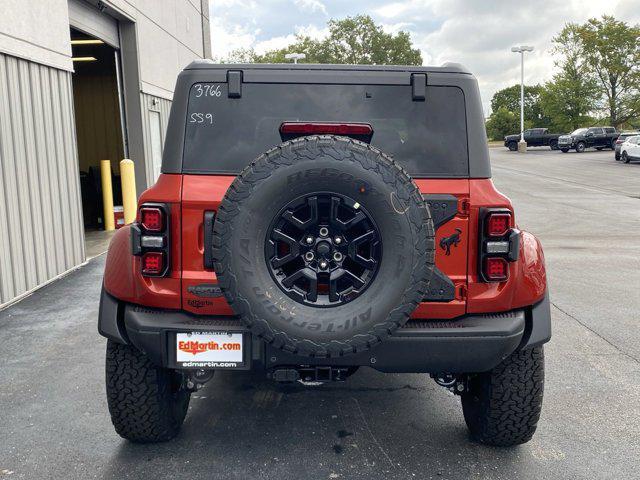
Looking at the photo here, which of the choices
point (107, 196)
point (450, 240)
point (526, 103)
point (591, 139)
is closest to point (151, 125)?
point (107, 196)

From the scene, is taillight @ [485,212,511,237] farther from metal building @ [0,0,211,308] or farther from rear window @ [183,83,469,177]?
metal building @ [0,0,211,308]

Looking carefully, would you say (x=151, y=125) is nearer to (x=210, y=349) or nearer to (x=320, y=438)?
(x=320, y=438)

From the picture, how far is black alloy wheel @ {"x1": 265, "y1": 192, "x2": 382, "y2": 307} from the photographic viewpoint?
2.62m

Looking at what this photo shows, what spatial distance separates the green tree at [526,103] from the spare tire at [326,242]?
65.0 m

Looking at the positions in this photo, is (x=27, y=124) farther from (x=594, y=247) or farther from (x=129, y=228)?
(x=594, y=247)

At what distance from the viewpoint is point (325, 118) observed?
3045mm

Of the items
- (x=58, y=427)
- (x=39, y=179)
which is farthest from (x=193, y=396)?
(x=39, y=179)

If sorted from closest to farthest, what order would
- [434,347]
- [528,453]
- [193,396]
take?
[434,347], [528,453], [193,396]

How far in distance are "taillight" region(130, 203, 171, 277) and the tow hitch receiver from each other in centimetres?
73

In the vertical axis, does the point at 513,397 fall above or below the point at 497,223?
below

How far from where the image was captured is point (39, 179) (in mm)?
7531

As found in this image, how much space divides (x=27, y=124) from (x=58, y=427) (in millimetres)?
4803

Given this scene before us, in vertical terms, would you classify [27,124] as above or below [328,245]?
above

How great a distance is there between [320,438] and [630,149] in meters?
31.5
